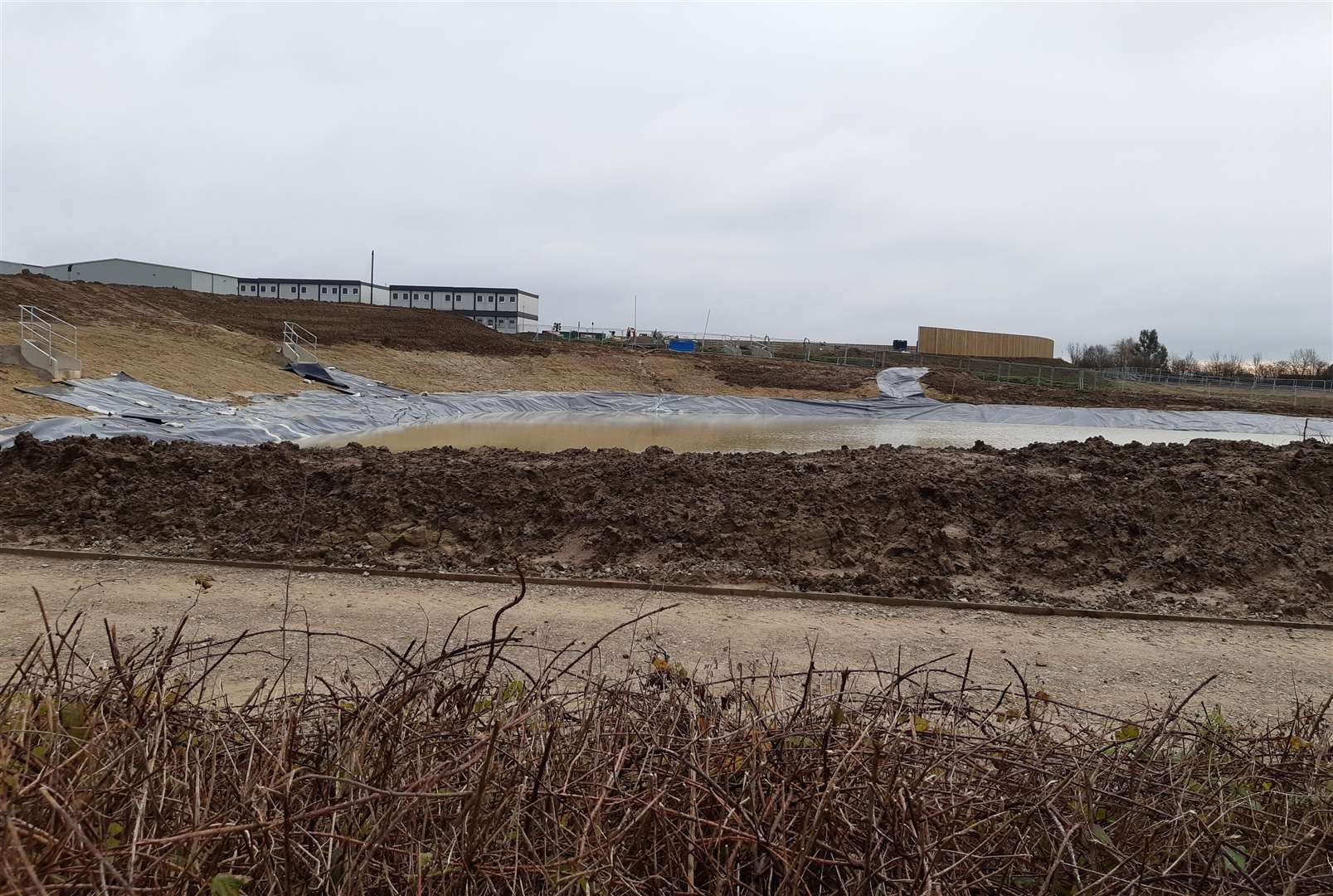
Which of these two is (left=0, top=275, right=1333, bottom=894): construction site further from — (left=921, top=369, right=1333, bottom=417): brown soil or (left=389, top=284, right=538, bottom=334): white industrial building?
(left=389, top=284, right=538, bottom=334): white industrial building

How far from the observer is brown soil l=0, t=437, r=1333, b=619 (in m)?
8.27

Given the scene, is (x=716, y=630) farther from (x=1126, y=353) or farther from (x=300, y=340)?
(x=1126, y=353)

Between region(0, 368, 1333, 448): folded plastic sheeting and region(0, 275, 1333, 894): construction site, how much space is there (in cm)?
49

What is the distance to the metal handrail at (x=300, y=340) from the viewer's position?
32.8 metres

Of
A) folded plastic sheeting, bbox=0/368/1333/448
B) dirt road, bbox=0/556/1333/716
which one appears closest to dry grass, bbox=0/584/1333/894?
dirt road, bbox=0/556/1333/716

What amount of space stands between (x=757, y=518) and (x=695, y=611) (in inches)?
99.2

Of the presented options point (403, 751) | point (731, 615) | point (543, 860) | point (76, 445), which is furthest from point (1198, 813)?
point (76, 445)

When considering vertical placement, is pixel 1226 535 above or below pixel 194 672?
above

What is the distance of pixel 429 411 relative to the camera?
28.0 m

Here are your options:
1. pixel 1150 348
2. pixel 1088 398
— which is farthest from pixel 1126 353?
pixel 1088 398

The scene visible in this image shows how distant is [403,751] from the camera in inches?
96.0

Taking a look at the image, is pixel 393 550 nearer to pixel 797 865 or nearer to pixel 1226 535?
pixel 797 865

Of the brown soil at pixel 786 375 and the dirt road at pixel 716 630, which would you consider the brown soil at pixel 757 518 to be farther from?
the brown soil at pixel 786 375

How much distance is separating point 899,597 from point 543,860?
5.86 metres
